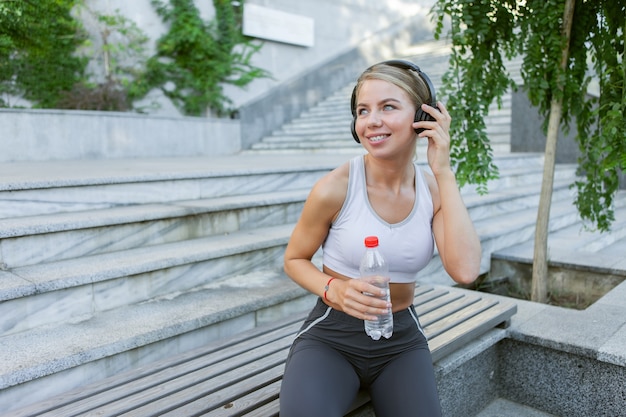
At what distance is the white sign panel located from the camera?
11.9 metres

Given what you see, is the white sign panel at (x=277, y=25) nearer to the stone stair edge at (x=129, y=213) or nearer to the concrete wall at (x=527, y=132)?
the concrete wall at (x=527, y=132)

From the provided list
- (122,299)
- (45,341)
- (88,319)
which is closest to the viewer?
(45,341)

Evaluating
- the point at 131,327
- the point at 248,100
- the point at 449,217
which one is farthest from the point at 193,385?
the point at 248,100

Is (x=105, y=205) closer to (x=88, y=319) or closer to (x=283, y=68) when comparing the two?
(x=88, y=319)

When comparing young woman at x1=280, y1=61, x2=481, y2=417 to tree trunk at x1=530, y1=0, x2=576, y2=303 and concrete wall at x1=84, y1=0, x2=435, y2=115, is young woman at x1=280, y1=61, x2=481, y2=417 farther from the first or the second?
concrete wall at x1=84, y1=0, x2=435, y2=115

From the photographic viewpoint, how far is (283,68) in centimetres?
1295

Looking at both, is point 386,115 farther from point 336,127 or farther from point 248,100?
point 248,100

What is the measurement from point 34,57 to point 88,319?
7589mm

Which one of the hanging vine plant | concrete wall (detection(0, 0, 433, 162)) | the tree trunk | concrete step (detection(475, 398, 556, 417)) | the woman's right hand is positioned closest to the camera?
the woman's right hand

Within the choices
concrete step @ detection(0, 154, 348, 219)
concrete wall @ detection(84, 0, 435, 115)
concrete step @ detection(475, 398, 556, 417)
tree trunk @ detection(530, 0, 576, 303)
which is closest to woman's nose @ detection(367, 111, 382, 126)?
concrete step @ detection(475, 398, 556, 417)

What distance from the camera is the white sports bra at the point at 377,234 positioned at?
1.89 meters

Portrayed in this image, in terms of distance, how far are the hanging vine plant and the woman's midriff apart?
900cm

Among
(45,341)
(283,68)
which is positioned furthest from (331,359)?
(283,68)

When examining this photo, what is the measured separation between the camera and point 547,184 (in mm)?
3641
